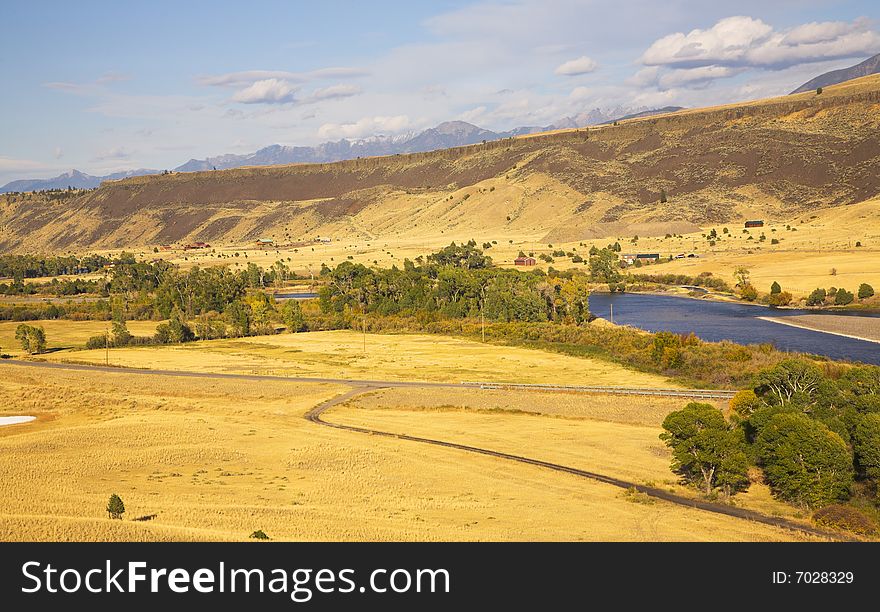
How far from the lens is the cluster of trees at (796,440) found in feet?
116

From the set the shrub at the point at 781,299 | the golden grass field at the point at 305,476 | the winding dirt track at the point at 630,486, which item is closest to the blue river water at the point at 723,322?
the shrub at the point at 781,299

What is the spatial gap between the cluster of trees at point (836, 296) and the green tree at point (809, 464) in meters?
71.2

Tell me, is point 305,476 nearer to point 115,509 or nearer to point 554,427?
point 115,509

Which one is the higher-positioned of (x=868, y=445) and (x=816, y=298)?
(x=816, y=298)

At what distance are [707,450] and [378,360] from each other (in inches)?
1776

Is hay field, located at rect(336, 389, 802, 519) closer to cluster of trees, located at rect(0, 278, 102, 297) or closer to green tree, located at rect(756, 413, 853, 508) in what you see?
green tree, located at rect(756, 413, 853, 508)

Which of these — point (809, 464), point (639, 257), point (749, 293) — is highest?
point (639, 257)

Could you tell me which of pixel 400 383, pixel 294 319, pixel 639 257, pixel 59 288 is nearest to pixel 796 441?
pixel 400 383

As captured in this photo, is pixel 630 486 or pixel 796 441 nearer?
pixel 796 441

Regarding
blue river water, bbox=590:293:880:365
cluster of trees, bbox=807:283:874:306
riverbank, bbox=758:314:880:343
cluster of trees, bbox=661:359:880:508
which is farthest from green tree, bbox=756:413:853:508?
cluster of trees, bbox=807:283:874:306

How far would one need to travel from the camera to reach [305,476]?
39.8 m

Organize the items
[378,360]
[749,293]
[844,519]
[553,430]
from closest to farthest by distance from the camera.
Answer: [844,519] < [553,430] < [378,360] < [749,293]

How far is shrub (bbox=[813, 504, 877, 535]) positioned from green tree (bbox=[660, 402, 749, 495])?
446cm

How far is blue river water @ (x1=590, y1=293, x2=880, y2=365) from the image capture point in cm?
7550
